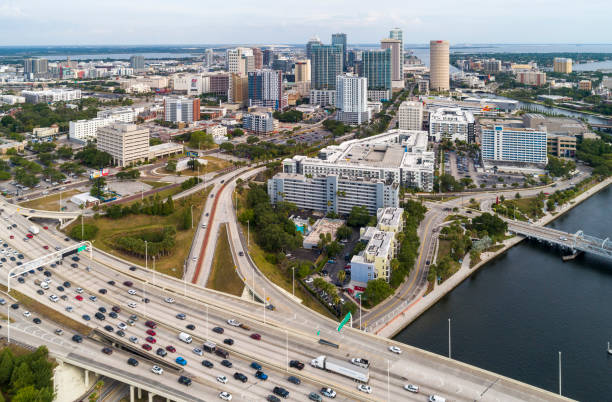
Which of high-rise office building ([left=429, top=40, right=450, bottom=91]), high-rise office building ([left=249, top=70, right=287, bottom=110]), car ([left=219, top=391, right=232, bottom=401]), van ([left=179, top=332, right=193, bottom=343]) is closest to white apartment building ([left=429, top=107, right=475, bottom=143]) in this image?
high-rise office building ([left=249, top=70, right=287, bottom=110])

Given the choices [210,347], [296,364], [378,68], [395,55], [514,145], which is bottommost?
[296,364]

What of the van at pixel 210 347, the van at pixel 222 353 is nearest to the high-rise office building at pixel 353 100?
the van at pixel 210 347

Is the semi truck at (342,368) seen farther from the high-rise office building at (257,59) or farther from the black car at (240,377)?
the high-rise office building at (257,59)

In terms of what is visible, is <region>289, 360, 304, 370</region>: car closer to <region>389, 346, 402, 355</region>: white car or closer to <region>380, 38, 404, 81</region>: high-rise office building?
<region>389, 346, 402, 355</region>: white car

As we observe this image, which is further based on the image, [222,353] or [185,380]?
[222,353]

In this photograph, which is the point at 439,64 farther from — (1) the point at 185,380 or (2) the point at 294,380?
(1) the point at 185,380

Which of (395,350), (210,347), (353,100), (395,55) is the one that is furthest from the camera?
(395,55)

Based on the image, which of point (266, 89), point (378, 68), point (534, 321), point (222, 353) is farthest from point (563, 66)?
point (222, 353)
